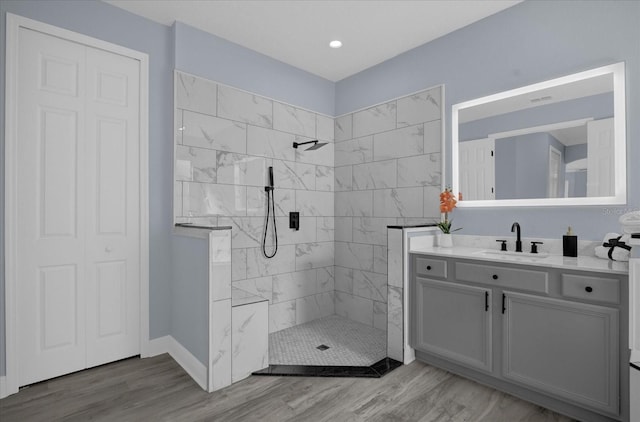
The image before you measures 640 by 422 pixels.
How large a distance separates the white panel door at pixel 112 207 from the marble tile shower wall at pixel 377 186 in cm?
222

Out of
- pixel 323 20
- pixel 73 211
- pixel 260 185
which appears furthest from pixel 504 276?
pixel 73 211

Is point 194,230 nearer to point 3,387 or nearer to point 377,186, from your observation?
point 3,387

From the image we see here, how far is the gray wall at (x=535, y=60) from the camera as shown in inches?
87.1

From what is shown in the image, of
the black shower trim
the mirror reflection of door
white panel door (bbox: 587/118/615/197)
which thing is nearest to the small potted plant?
the mirror reflection of door

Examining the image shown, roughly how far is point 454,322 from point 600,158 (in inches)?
60.5

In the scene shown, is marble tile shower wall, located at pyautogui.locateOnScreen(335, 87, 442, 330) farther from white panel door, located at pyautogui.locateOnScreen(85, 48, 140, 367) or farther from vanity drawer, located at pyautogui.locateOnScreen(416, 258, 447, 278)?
white panel door, located at pyautogui.locateOnScreen(85, 48, 140, 367)

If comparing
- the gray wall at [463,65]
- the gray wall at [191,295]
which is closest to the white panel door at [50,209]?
the gray wall at [463,65]

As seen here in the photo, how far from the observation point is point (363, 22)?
2963mm

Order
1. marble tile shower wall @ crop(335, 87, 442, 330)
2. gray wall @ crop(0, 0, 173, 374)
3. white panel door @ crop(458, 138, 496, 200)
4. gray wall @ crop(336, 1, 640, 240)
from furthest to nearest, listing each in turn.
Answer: marble tile shower wall @ crop(335, 87, 442, 330) < white panel door @ crop(458, 138, 496, 200) < gray wall @ crop(0, 0, 173, 374) < gray wall @ crop(336, 1, 640, 240)

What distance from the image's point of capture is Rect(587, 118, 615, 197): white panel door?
2.29 meters

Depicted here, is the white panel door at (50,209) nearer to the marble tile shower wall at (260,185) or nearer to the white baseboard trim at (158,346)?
the white baseboard trim at (158,346)

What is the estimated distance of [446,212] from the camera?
3018 mm

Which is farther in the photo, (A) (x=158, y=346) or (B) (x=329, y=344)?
(B) (x=329, y=344)

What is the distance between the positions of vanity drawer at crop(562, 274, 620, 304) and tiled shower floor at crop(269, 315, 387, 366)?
5.01 ft
